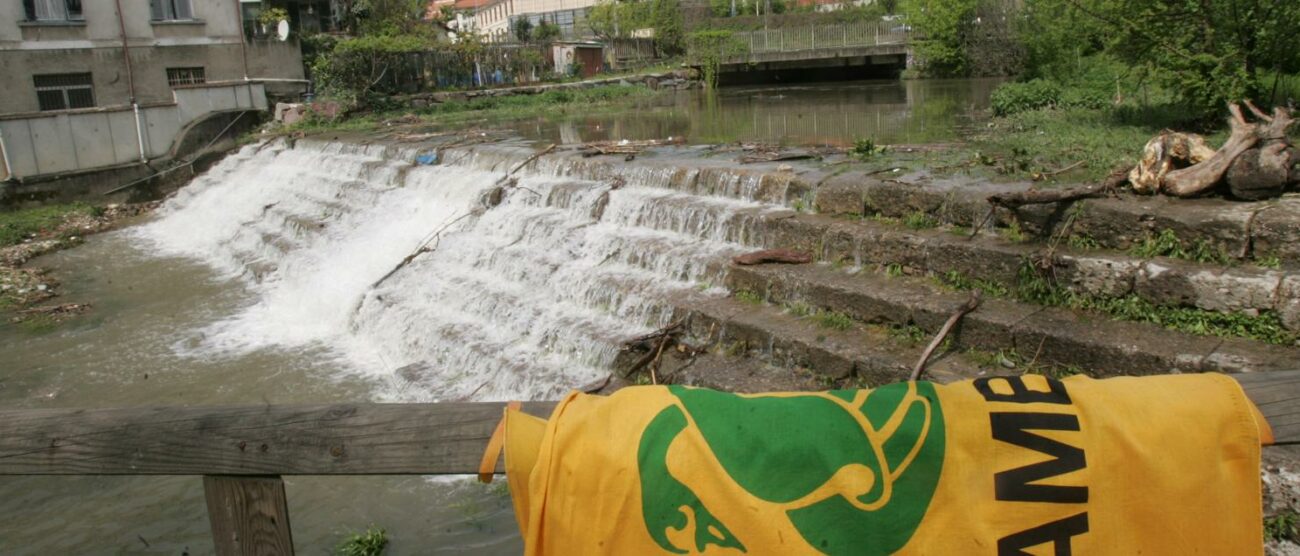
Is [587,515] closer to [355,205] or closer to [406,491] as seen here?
[406,491]

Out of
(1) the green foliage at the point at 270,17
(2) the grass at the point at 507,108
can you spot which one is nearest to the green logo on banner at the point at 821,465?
(2) the grass at the point at 507,108

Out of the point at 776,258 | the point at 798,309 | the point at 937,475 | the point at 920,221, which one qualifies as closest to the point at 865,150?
the point at 920,221

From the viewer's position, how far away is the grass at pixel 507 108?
1952 cm

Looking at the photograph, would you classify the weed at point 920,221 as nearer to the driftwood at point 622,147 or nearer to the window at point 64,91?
the driftwood at point 622,147

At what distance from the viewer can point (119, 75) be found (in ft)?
64.8

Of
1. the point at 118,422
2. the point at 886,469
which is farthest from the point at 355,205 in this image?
the point at 886,469

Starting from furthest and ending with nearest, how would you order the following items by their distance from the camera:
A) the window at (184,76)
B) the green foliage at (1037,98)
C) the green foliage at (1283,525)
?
the window at (184,76) → the green foliage at (1037,98) → the green foliage at (1283,525)

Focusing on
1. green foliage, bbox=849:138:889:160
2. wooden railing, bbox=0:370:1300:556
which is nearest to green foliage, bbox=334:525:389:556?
wooden railing, bbox=0:370:1300:556

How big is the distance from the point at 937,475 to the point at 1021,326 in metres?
3.66

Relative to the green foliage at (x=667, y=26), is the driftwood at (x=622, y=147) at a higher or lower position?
lower

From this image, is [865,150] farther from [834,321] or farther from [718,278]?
[834,321]

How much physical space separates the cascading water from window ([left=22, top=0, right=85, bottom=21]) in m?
8.70

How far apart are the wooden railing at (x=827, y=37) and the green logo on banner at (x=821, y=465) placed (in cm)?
2842

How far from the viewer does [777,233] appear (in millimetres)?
7344
